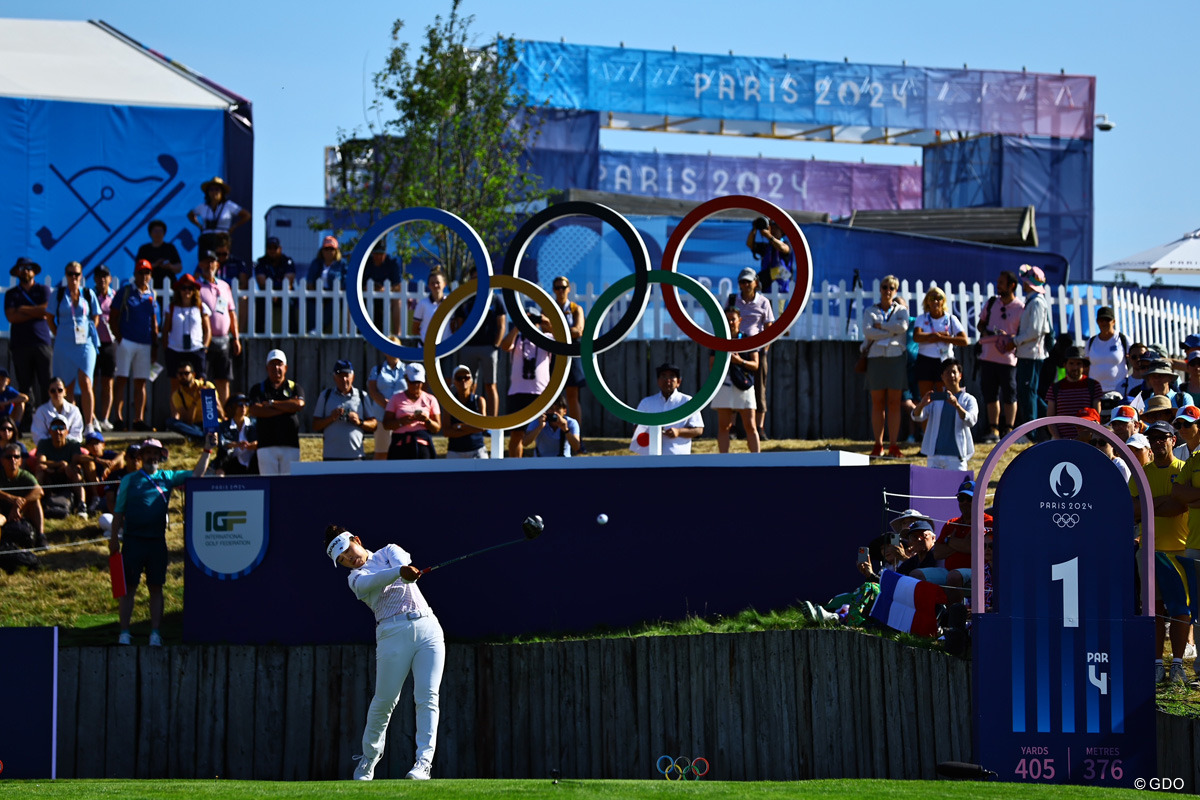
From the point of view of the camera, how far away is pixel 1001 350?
16719 millimetres

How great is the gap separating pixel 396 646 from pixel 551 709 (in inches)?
54.6

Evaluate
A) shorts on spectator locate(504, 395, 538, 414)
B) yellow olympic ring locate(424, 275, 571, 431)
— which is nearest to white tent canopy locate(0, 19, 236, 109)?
shorts on spectator locate(504, 395, 538, 414)

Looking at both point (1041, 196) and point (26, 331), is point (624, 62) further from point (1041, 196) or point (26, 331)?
point (26, 331)

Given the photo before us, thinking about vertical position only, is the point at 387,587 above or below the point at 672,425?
below

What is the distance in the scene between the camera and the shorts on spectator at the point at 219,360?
1753cm

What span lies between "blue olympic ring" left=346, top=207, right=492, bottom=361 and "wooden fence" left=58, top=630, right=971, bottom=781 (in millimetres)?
2858

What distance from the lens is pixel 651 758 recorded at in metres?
10.7

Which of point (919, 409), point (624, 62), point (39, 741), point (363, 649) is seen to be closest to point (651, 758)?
point (363, 649)

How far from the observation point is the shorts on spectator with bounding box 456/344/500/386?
17047mm

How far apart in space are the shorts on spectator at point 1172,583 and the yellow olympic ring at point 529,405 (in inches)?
198

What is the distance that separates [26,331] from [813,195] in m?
21.0

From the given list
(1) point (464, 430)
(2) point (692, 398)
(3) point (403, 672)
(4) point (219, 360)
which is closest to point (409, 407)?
(1) point (464, 430)

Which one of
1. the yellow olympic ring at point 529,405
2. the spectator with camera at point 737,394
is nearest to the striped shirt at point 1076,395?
the spectator with camera at point 737,394

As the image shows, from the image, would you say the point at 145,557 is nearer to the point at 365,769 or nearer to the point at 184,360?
the point at 365,769
